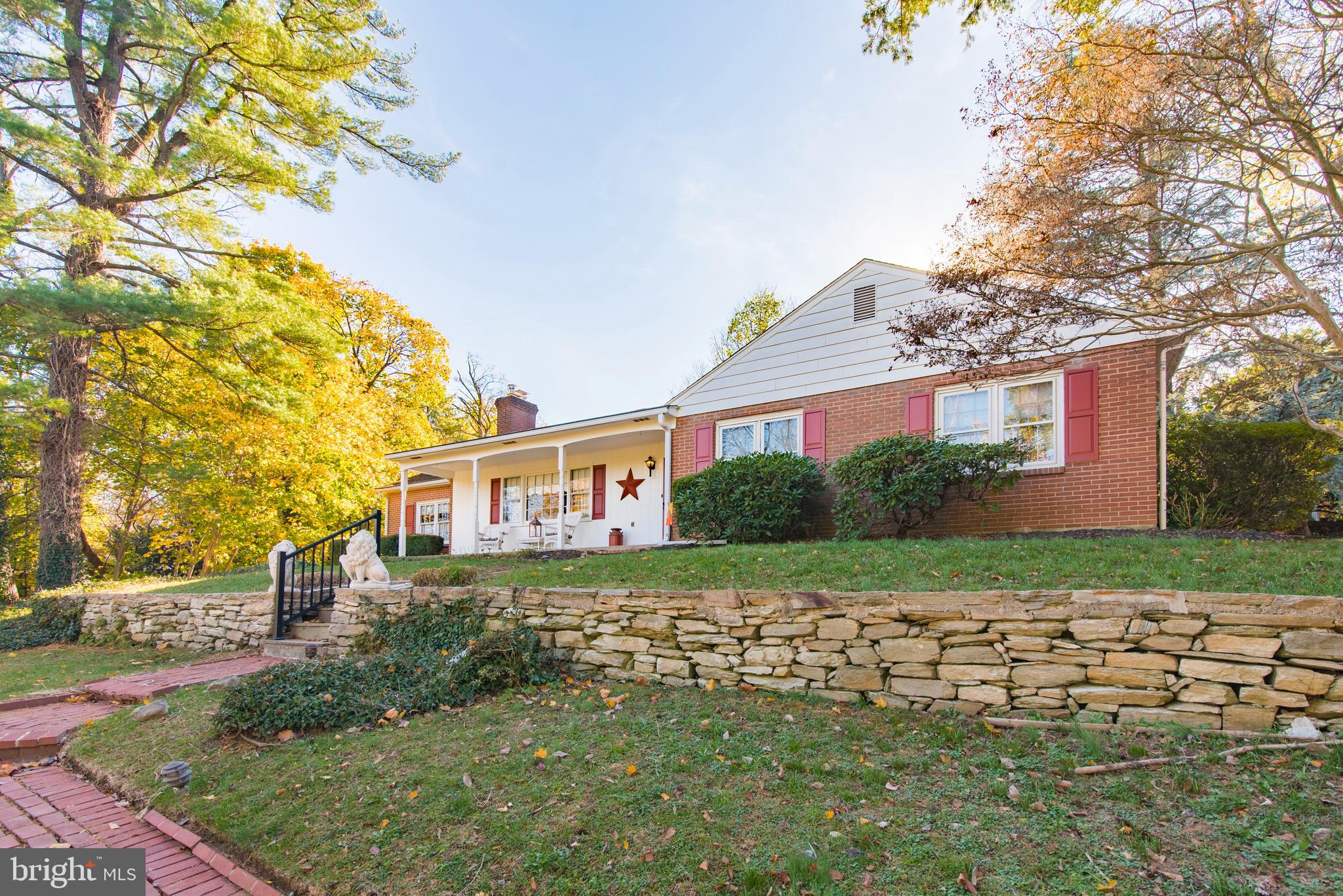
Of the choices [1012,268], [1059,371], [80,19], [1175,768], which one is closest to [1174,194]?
[1012,268]

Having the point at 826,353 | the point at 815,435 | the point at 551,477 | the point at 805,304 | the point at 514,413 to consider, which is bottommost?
the point at 551,477

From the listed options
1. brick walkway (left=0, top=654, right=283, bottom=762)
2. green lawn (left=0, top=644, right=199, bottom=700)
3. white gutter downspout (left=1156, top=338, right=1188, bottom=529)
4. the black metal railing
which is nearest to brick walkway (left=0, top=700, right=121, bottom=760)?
brick walkway (left=0, top=654, right=283, bottom=762)

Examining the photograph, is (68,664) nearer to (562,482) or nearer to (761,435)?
(562,482)

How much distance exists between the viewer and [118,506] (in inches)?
687

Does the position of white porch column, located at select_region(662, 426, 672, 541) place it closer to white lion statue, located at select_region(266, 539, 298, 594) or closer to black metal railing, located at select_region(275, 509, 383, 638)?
black metal railing, located at select_region(275, 509, 383, 638)

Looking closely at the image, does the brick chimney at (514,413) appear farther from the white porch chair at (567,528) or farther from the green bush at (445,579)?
the green bush at (445,579)

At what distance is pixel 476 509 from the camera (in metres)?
13.8

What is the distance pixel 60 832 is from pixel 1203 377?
15424mm

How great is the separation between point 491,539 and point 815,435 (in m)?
7.92

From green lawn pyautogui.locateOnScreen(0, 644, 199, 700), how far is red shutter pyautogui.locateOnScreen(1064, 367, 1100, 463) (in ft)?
38.7

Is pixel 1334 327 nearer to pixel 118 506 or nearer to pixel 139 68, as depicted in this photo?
pixel 139 68

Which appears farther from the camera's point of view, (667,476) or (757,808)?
(667,476)

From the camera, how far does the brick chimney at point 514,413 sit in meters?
15.3

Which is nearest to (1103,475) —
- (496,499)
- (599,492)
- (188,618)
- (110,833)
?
(599,492)
